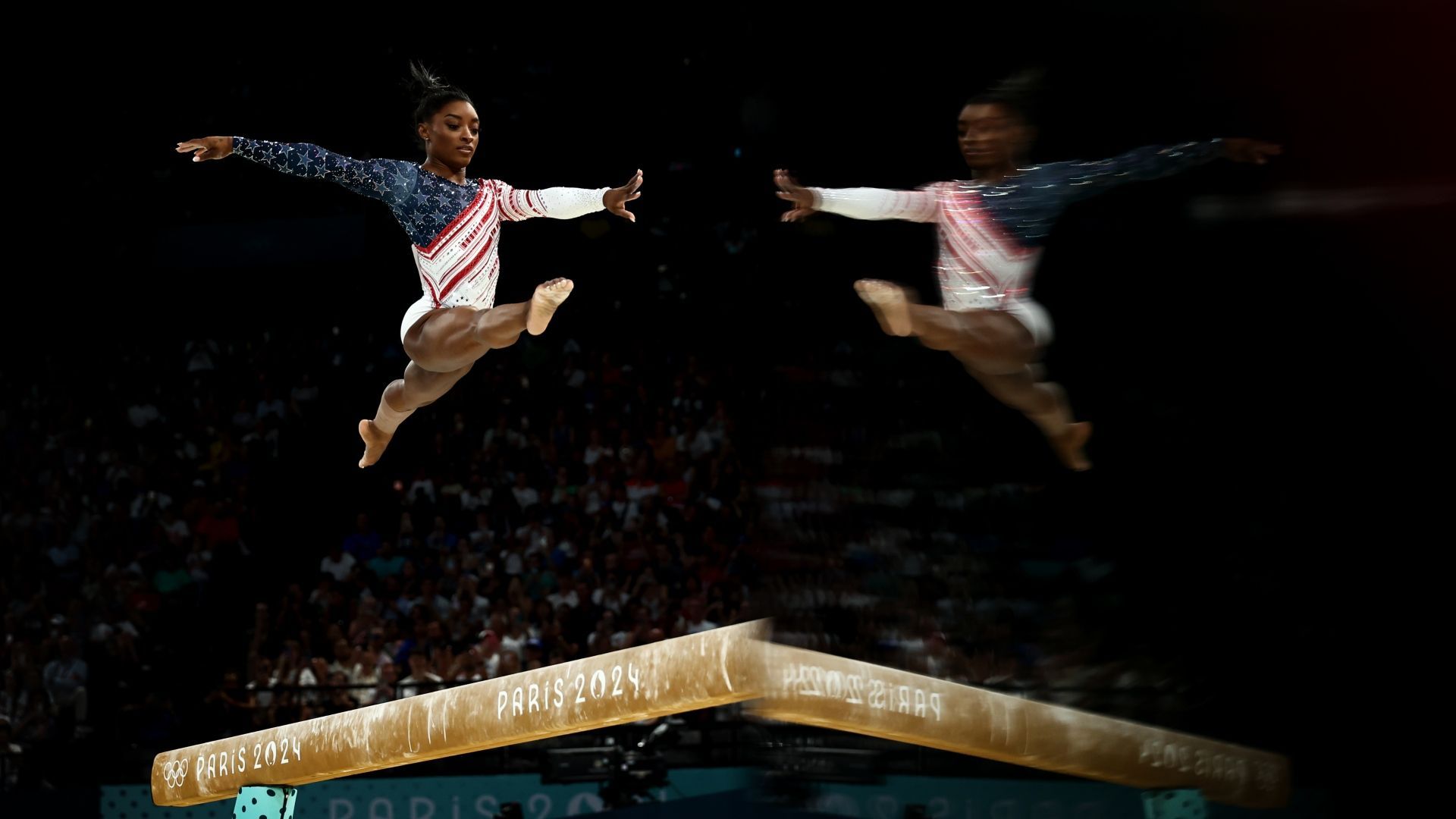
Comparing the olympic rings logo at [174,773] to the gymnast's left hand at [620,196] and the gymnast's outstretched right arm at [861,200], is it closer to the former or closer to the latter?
the gymnast's left hand at [620,196]

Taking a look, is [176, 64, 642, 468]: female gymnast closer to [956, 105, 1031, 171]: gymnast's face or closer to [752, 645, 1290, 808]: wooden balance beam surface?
[956, 105, 1031, 171]: gymnast's face

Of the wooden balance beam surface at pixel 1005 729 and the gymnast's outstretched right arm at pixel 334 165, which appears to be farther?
the gymnast's outstretched right arm at pixel 334 165

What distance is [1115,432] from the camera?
3023 millimetres

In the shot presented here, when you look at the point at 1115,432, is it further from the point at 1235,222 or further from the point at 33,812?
the point at 33,812

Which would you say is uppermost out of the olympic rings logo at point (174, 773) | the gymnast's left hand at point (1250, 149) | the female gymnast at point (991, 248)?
the female gymnast at point (991, 248)

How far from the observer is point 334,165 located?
4270 mm

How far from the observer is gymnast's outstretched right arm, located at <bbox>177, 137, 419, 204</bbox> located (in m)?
4.24

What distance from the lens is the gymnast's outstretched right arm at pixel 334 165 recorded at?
13.9ft

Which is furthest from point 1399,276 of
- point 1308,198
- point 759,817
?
point 759,817

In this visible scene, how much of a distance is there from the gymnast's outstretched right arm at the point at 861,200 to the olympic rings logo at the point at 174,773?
3.38 meters

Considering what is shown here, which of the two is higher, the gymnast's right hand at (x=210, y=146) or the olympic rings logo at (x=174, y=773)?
the gymnast's right hand at (x=210, y=146)

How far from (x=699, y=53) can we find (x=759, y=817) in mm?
5492

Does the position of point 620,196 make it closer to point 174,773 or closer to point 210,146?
point 210,146

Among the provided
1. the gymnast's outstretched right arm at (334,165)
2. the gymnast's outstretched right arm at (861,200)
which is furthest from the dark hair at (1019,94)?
the gymnast's outstretched right arm at (334,165)
